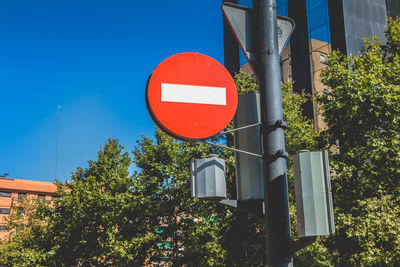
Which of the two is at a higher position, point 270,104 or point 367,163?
point 367,163

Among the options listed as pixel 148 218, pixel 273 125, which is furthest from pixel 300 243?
pixel 148 218

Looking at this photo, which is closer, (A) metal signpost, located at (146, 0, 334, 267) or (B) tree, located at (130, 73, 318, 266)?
(A) metal signpost, located at (146, 0, 334, 267)

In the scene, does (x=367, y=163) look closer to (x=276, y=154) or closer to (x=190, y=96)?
(x=276, y=154)

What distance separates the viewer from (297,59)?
3588 cm

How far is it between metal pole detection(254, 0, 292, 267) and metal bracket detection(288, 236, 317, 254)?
4cm

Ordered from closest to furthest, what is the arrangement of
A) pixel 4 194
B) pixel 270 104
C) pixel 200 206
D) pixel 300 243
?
pixel 300 243 → pixel 270 104 → pixel 200 206 → pixel 4 194

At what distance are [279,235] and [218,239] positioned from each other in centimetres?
2207

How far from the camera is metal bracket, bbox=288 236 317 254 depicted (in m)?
3.06

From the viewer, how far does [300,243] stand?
3168 millimetres

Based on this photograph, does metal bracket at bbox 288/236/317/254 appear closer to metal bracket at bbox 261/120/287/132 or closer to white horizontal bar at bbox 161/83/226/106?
metal bracket at bbox 261/120/287/132

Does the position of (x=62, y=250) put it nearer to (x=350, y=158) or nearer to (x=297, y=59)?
(x=350, y=158)

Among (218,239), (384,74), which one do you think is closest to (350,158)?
(384,74)

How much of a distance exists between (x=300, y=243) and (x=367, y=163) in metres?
16.0

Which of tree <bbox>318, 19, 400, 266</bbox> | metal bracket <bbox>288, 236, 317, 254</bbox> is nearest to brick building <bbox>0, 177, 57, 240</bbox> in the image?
tree <bbox>318, 19, 400, 266</bbox>
